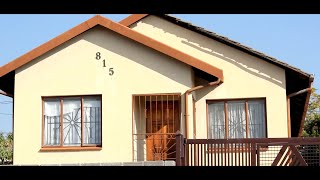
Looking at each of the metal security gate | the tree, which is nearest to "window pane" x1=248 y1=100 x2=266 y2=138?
the metal security gate

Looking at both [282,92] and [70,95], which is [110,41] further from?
[282,92]

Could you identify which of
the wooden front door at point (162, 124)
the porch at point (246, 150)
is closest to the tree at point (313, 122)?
the wooden front door at point (162, 124)

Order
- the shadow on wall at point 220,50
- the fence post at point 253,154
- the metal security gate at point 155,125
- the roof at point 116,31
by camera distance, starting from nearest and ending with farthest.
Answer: the fence post at point 253,154
the roof at point 116,31
the metal security gate at point 155,125
the shadow on wall at point 220,50

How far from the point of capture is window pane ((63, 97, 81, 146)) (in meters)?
13.9

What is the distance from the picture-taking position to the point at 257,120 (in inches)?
574

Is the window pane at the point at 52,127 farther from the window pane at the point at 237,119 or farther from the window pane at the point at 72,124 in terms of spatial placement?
the window pane at the point at 237,119

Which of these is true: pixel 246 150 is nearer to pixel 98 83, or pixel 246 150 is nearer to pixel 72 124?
pixel 98 83

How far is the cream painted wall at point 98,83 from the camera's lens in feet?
45.0

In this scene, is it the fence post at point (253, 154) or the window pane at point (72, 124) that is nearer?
the fence post at point (253, 154)

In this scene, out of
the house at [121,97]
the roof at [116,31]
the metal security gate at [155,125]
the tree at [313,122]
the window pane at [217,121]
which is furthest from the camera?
the tree at [313,122]

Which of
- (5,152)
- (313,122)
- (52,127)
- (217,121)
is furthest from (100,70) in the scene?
(313,122)

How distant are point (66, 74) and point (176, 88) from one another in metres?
2.90

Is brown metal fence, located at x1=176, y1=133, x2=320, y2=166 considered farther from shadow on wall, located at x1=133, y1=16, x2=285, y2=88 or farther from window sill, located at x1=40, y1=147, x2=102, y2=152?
shadow on wall, located at x1=133, y1=16, x2=285, y2=88
